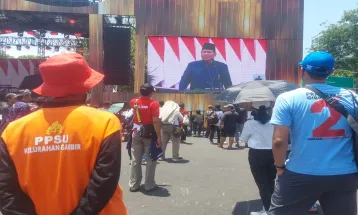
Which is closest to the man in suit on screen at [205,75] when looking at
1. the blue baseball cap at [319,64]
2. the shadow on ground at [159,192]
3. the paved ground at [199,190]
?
the paved ground at [199,190]

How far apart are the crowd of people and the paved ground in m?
0.81

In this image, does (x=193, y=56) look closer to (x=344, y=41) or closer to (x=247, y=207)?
(x=247, y=207)

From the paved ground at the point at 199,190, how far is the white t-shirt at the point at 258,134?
1115 millimetres

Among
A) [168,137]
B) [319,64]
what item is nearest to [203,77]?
[168,137]

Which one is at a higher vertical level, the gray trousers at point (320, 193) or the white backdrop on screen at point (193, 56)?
the white backdrop on screen at point (193, 56)

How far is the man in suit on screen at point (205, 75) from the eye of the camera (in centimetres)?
2309

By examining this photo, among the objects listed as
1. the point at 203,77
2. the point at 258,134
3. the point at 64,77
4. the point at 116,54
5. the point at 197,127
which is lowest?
the point at 197,127

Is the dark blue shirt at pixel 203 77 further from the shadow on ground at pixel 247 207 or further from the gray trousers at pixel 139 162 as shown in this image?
the shadow on ground at pixel 247 207

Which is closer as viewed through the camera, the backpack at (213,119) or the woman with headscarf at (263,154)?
the woman with headscarf at (263,154)

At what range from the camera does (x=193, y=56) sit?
23250 millimetres

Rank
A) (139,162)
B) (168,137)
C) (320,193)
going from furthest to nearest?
1. (168,137)
2. (139,162)
3. (320,193)

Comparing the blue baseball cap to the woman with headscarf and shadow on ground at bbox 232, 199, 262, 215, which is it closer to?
the woman with headscarf

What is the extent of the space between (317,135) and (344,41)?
4048cm

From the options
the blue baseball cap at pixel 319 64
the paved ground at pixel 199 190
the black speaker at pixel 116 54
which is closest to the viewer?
the blue baseball cap at pixel 319 64
